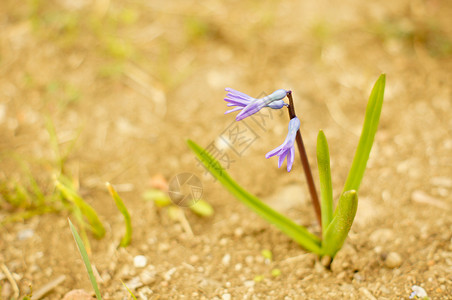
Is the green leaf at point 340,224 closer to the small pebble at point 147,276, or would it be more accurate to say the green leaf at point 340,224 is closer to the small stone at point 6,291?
the small pebble at point 147,276

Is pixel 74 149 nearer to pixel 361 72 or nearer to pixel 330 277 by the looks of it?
pixel 330 277

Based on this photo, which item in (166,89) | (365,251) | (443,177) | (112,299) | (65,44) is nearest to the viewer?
(112,299)

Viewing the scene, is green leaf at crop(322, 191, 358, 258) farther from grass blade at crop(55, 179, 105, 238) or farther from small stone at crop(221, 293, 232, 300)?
grass blade at crop(55, 179, 105, 238)

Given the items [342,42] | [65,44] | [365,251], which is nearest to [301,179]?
[365,251]

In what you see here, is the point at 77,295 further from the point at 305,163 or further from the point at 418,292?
the point at 418,292

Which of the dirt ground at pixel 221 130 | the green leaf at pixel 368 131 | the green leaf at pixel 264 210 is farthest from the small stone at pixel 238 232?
the green leaf at pixel 368 131
